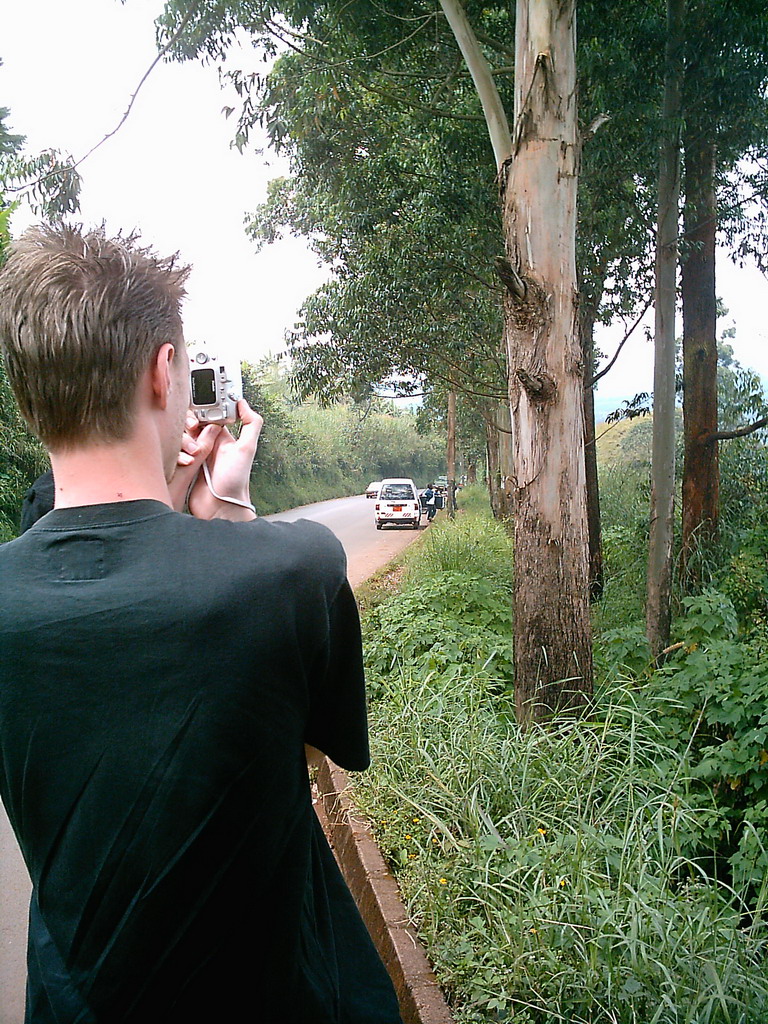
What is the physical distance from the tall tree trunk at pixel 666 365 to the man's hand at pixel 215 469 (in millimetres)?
6357

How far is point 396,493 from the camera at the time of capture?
23.4m

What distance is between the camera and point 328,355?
12617 millimetres

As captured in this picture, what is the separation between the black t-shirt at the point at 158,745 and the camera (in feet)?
3.17

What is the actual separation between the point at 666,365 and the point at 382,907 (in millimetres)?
5604

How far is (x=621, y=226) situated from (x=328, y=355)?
4.82 metres

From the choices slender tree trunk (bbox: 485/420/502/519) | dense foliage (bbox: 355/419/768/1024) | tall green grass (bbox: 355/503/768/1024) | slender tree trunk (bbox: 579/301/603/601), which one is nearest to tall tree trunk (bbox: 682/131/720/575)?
slender tree trunk (bbox: 579/301/603/601)

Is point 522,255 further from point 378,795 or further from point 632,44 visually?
point 632,44

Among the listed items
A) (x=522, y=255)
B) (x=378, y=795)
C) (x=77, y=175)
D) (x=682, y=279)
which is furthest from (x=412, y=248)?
(x=378, y=795)

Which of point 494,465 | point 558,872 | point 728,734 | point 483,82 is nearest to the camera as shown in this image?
point 558,872

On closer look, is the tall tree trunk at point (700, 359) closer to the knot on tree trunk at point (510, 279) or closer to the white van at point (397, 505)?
the knot on tree trunk at point (510, 279)

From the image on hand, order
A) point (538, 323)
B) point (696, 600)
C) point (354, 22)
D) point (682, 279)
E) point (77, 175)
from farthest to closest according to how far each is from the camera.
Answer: point (682, 279), point (354, 22), point (77, 175), point (696, 600), point (538, 323)

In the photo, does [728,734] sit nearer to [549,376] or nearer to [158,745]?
[549,376]

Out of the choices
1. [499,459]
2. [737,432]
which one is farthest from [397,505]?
[737,432]

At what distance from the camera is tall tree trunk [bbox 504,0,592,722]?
4449 millimetres
